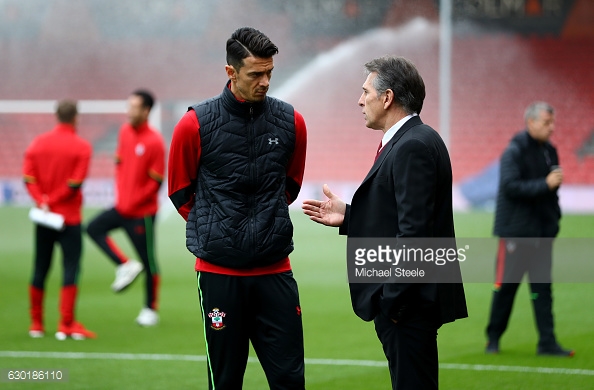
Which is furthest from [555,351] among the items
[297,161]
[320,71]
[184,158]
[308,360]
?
[320,71]

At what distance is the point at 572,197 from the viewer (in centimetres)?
1753

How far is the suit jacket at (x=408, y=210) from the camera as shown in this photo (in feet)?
11.3

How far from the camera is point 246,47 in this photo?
4.01 m

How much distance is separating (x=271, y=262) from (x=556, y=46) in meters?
16.7

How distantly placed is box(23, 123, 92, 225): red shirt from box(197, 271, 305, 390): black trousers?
12.0 ft

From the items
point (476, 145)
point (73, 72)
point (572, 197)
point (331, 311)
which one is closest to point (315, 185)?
point (476, 145)

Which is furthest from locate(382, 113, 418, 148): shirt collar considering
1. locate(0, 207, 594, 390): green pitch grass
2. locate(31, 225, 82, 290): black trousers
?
locate(31, 225, 82, 290): black trousers

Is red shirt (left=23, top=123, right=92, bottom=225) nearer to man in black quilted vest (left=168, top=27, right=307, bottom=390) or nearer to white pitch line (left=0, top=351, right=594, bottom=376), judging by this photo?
white pitch line (left=0, top=351, right=594, bottom=376)

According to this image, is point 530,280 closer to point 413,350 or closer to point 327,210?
point 327,210

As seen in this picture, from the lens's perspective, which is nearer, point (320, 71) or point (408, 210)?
point (408, 210)

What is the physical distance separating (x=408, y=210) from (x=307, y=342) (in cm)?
418

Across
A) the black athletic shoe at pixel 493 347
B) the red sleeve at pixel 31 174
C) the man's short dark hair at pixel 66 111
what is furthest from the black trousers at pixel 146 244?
the black athletic shoe at pixel 493 347

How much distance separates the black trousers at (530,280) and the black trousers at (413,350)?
10.7ft

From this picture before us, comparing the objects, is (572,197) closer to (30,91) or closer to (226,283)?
(30,91)
